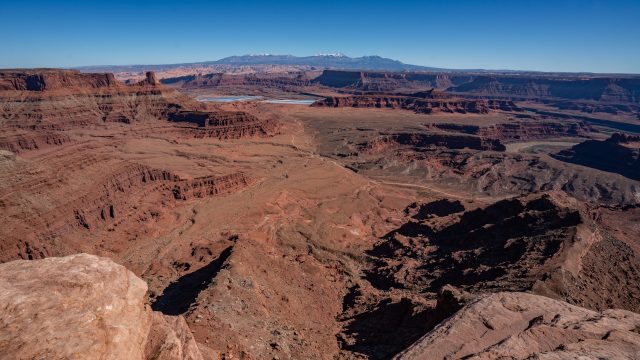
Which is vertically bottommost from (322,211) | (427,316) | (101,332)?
(322,211)

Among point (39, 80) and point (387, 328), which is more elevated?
point (39, 80)

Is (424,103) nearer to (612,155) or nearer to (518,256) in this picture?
(612,155)

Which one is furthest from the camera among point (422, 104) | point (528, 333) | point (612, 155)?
point (422, 104)

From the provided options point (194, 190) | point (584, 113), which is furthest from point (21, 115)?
point (584, 113)

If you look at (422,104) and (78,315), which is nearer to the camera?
(78,315)

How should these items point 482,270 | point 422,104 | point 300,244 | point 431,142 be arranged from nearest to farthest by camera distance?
point 482,270, point 300,244, point 431,142, point 422,104

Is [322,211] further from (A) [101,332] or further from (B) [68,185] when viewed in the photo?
(A) [101,332]

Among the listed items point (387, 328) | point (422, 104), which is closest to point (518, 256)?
point (387, 328)
